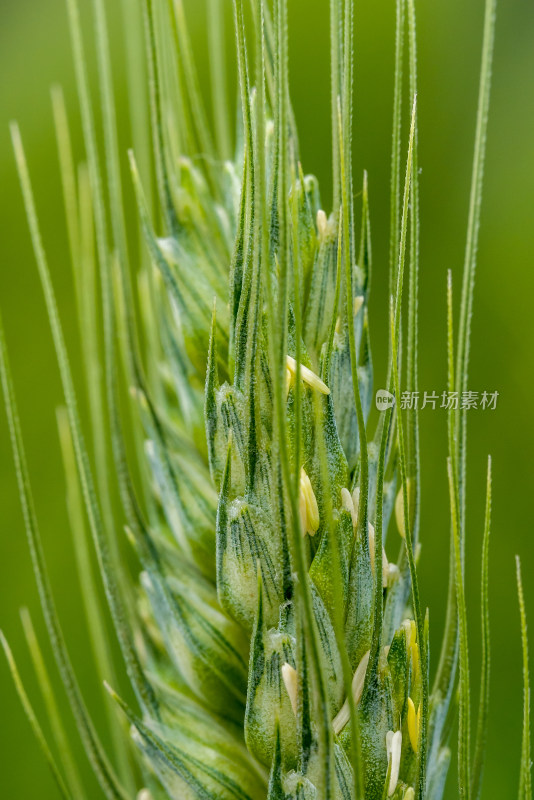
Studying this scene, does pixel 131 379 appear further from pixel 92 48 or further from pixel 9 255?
pixel 92 48

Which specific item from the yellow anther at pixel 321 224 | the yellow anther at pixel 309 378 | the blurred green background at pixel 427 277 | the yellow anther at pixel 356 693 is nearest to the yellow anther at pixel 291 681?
the yellow anther at pixel 356 693

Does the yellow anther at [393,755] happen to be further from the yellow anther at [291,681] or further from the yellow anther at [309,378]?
the yellow anther at [309,378]

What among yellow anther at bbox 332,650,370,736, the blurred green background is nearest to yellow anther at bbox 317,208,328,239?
yellow anther at bbox 332,650,370,736

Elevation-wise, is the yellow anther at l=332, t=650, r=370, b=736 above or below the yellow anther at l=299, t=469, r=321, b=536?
below

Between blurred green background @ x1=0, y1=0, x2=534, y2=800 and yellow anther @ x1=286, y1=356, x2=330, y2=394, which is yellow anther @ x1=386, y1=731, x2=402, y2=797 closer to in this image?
yellow anther @ x1=286, y1=356, x2=330, y2=394

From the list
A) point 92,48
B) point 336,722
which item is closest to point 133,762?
point 336,722

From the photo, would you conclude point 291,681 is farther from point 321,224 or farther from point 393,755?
point 321,224
